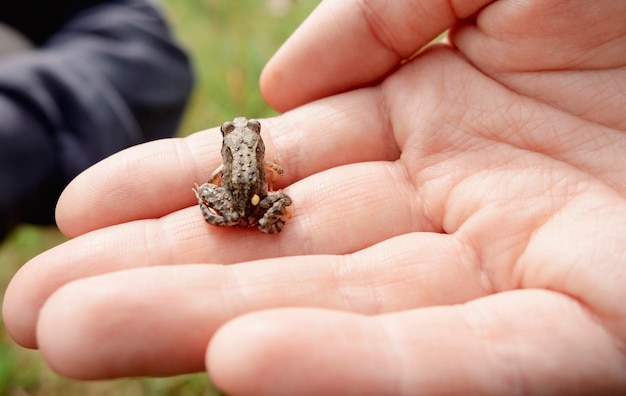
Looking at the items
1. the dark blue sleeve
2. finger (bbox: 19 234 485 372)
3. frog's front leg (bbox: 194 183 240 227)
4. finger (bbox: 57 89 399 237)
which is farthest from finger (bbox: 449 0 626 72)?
the dark blue sleeve

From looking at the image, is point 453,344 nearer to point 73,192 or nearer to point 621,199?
point 621,199

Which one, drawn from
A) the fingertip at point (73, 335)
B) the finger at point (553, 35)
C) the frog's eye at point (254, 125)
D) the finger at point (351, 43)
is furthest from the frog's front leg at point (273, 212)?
the finger at point (553, 35)

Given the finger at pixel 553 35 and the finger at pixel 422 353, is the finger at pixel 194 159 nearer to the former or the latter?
the finger at pixel 553 35

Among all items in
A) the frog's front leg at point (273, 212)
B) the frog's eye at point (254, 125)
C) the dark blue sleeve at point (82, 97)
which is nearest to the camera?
the frog's front leg at point (273, 212)

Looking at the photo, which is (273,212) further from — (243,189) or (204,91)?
(204,91)

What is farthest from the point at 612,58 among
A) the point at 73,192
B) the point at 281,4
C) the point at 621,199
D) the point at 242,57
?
the point at 281,4

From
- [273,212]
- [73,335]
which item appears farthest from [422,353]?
[73,335]

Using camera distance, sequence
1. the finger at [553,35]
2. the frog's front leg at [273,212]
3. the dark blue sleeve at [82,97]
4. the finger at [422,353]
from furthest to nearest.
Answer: the dark blue sleeve at [82,97], the finger at [553,35], the frog's front leg at [273,212], the finger at [422,353]
